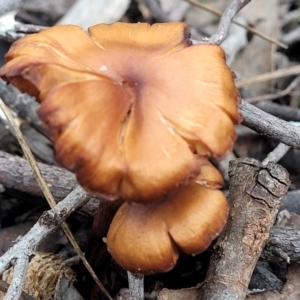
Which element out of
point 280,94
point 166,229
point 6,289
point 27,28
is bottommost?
point 280,94

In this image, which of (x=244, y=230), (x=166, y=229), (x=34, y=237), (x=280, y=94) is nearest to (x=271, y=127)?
(x=244, y=230)

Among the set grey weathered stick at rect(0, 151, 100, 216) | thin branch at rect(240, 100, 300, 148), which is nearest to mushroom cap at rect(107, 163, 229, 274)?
thin branch at rect(240, 100, 300, 148)

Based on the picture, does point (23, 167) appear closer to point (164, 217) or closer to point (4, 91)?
point (4, 91)

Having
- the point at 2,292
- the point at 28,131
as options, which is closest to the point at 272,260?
the point at 2,292

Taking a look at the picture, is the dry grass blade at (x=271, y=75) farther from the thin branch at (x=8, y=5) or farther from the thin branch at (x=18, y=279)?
the thin branch at (x=18, y=279)

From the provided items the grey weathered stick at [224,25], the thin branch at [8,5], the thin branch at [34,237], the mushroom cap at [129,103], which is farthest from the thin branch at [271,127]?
the thin branch at [8,5]

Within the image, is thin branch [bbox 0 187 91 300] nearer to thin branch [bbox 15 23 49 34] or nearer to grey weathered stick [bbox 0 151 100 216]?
grey weathered stick [bbox 0 151 100 216]

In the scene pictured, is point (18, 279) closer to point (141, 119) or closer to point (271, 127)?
point (141, 119)
